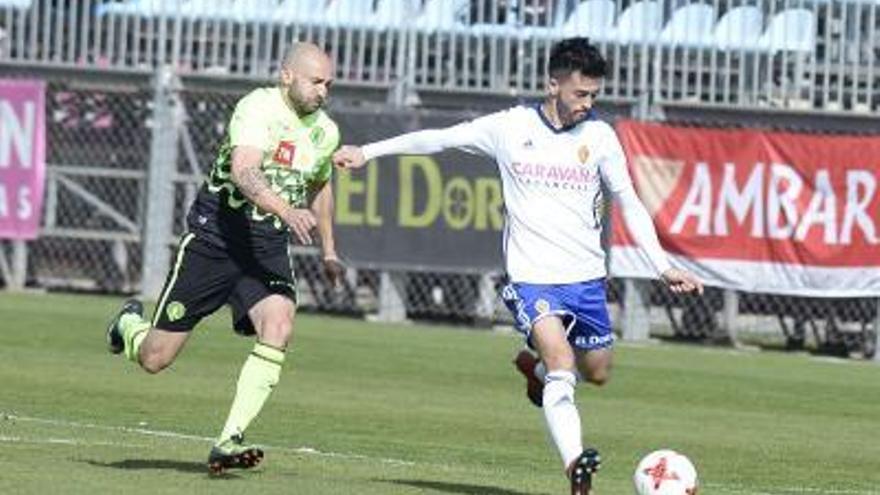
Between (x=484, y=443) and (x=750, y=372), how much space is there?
287 inches

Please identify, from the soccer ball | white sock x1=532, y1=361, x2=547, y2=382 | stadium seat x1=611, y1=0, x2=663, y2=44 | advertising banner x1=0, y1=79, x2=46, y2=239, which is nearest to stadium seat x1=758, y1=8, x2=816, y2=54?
stadium seat x1=611, y1=0, x2=663, y2=44

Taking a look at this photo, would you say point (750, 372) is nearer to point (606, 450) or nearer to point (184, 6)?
point (606, 450)

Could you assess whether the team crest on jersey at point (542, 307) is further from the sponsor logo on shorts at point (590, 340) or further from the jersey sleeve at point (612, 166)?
the jersey sleeve at point (612, 166)

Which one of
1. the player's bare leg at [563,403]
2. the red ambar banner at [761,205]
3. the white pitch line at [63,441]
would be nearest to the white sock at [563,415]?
the player's bare leg at [563,403]

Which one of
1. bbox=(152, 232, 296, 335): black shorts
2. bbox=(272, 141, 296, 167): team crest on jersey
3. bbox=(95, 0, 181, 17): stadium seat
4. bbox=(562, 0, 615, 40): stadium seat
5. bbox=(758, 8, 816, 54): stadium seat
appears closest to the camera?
bbox=(272, 141, 296, 167): team crest on jersey

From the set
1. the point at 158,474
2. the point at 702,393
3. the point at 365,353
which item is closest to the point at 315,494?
the point at 158,474

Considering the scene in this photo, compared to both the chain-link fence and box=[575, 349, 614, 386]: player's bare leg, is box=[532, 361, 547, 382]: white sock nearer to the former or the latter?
box=[575, 349, 614, 386]: player's bare leg

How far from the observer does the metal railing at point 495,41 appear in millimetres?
26531

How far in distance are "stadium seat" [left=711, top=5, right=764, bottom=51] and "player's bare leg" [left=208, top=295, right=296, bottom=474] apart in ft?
48.8

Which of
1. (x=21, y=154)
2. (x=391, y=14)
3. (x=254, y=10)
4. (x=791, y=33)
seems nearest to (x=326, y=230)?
(x=791, y=33)

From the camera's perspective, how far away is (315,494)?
36.5ft

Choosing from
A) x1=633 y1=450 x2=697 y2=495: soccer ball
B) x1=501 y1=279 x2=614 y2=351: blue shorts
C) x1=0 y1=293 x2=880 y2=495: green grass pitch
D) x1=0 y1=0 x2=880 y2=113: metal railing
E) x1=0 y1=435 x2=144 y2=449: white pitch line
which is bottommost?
x1=0 y1=293 x2=880 y2=495: green grass pitch

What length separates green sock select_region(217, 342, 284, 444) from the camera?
11859 millimetres

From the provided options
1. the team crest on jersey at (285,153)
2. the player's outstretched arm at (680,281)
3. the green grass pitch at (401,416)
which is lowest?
the green grass pitch at (401,416)
